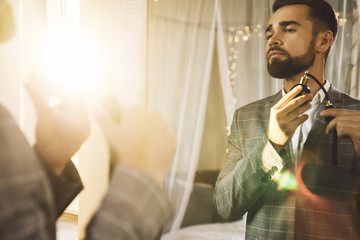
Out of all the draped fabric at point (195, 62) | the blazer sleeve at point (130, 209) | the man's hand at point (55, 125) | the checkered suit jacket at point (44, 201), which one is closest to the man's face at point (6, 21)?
the man's hand at point (55, 125)

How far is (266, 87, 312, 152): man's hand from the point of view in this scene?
70 cm

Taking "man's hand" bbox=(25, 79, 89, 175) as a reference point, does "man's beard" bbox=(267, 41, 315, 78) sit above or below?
above

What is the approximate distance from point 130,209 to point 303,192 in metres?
0.62

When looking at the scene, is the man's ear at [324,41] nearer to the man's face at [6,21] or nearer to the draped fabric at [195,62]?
the draped fabric at [195,62]

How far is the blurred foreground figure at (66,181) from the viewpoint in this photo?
320 mm

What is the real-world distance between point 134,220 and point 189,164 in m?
1.73

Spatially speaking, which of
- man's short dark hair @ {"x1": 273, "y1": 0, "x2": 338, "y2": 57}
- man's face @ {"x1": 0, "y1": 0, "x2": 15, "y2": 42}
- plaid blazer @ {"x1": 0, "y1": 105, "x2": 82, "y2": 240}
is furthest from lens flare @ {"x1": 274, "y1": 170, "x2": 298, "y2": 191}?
man's face @ {"x1": 0, "y1": 0, "x2": 15, "y2": 42}

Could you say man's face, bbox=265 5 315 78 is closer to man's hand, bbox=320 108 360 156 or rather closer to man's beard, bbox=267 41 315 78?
man's beard, bbox=267 41 315 78

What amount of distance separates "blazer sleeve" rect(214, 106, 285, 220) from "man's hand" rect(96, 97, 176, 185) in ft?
1.37

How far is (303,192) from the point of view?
0.80m

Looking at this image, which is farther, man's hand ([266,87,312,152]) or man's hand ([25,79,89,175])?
man's hand ([266,87,312,152])

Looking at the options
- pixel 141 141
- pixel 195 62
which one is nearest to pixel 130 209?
pixel 141 141

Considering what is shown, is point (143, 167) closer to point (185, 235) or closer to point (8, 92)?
point (8, 92)

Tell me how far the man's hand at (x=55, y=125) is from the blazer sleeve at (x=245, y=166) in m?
0.48
